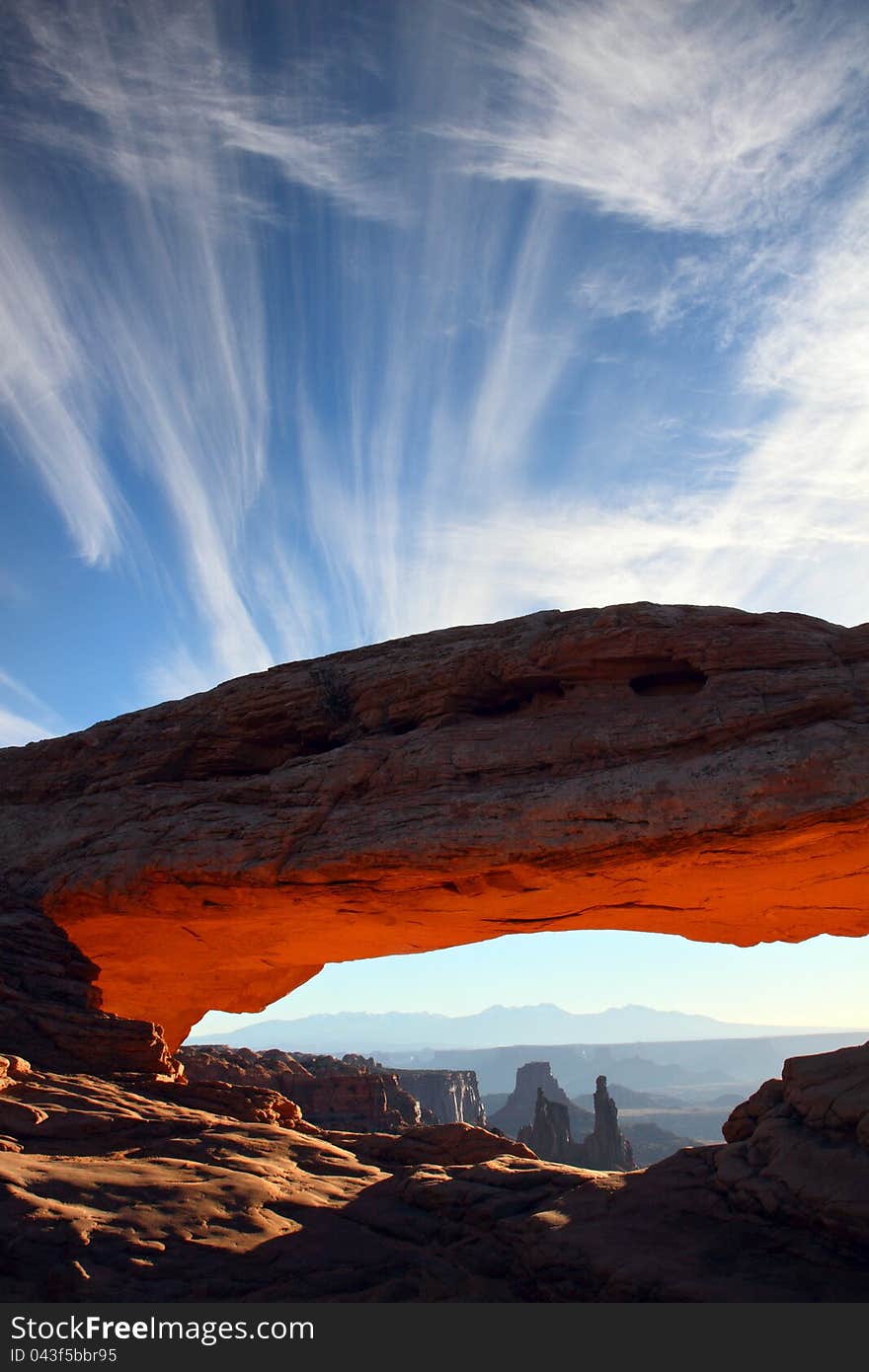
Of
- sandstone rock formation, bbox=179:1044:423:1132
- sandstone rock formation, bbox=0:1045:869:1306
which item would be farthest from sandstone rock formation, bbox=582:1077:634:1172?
sandstone rock formation, bbox=0:1045:869:1306

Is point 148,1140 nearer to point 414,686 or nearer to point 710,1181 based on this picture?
point 710,1181

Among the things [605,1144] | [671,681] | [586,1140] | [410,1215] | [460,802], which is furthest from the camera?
[586,1140]

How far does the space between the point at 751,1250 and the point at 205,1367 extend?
6.48 metres

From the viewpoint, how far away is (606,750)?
19.3m

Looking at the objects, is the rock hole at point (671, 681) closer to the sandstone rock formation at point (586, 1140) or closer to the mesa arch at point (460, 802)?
the mesa arch at point (460, 802)

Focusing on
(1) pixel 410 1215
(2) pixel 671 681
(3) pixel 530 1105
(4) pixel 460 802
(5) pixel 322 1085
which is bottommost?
(3) pixel 530 1105

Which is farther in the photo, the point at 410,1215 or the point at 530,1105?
the point at 530,1105

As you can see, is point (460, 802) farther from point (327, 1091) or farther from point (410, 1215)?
point (327, 1091)

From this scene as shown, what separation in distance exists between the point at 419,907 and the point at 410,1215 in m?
7.66

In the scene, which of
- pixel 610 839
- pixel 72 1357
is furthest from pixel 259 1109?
pixel 72 1357

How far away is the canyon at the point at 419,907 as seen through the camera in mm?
11578

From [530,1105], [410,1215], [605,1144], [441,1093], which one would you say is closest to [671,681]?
[410,1215]

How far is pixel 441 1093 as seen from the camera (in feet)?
360

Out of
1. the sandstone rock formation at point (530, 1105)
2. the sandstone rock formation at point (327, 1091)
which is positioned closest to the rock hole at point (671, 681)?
the sandstone rock formation at point (327, 1091)
